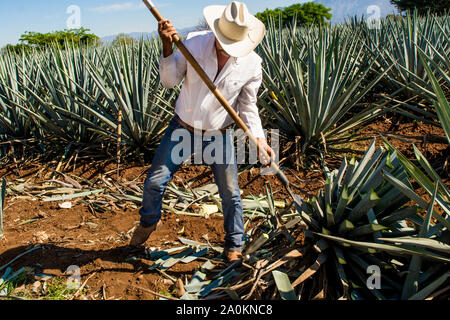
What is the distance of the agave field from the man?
318 mm

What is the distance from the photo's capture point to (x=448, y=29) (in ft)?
20.3

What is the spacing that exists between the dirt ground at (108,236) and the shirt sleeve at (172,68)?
38.0 inches

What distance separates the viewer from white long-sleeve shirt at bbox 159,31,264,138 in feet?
7.21

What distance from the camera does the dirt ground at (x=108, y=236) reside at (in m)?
2.34

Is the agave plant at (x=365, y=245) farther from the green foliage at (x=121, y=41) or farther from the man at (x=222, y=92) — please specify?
the green foliage at (x=121, y=41)

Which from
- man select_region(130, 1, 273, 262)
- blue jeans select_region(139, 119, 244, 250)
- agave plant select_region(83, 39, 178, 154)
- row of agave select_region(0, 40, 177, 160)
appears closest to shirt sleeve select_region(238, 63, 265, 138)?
man select_region(130, 1, 273, 262)

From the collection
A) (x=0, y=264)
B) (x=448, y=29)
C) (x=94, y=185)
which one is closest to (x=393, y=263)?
(x=0, y=264)

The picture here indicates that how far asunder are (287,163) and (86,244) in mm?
2036

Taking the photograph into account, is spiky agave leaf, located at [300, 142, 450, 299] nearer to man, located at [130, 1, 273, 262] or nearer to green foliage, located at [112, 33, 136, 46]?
man, located at [130, 1, 273, 262]

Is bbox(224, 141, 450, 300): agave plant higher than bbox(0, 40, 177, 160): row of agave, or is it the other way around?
bbox(0, 40, 177, 160): row of agave

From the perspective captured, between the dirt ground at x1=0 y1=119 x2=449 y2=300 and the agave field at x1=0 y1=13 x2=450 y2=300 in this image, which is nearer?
the agave field at x1=0 y1=13 x2=450 y2=300

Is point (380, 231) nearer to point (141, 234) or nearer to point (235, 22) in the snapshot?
point (235, 22)

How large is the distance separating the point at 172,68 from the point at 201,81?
17 centimetres
